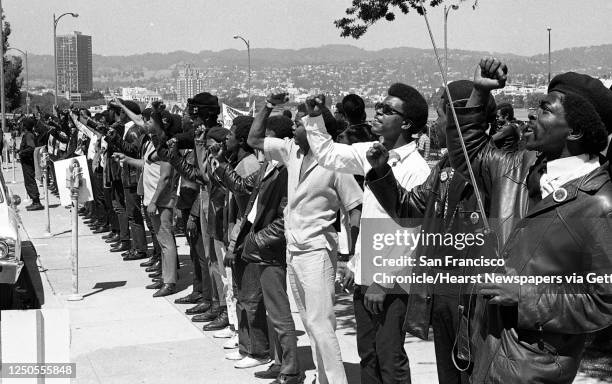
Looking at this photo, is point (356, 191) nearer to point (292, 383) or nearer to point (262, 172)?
point (262, 172)

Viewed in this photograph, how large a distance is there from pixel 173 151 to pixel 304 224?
2.98 metres

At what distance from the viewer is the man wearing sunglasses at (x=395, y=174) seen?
4914 millimetres

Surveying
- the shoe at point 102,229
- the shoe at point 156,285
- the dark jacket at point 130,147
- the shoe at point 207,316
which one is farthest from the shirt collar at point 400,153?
the shoe at point 102,229

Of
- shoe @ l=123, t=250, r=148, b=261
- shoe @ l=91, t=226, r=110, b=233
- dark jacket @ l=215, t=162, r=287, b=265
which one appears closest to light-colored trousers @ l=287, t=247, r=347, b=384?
dark jacket @ l=215, t=162, r=287, b=265

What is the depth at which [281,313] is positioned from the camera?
626 centimetres

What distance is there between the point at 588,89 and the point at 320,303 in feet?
8.80

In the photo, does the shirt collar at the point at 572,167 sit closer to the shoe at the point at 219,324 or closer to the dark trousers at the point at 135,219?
the shoe at the point at 219,324

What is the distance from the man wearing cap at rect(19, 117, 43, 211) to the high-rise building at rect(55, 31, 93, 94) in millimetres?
39289

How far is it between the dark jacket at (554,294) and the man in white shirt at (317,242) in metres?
2.33

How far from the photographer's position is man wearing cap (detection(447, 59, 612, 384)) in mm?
2979

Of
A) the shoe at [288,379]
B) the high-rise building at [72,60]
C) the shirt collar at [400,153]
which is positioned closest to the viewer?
the shirt collar at [400,153]

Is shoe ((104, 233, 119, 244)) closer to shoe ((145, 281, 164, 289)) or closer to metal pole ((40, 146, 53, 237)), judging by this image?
metal pole ((40, 146, 53, 237))

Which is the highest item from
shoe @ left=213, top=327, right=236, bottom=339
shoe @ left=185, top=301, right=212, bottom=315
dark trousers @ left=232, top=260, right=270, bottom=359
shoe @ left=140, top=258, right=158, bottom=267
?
dark trousers @ left=232, top=260, right=270, bottom=359

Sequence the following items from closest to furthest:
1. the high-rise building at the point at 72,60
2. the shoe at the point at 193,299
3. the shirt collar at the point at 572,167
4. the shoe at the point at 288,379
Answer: the shirt collar at the point at 572,167 → the shoe at the point at 288,379 → the shoe at the point at 193,299 → the high-rise building at the point at 72,60
